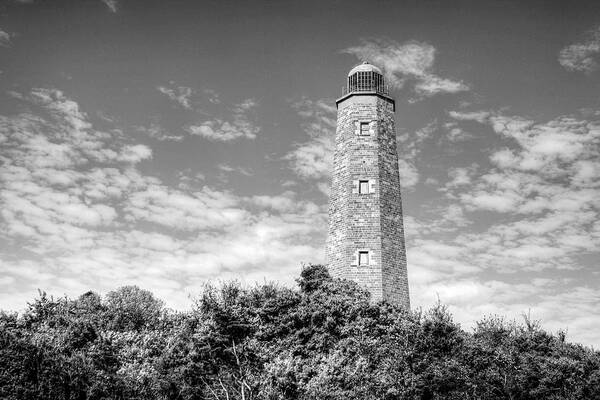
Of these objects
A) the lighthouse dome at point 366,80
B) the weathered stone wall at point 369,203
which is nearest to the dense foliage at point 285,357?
the weathered stone wall at point 369,203

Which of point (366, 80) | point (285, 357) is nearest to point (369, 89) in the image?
point (366, 80)

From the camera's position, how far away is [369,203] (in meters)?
32.8

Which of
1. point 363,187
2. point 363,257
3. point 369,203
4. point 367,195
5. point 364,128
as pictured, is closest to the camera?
point 363,257

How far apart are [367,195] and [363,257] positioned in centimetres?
403

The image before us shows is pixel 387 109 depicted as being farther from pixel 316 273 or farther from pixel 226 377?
pixel 226 377

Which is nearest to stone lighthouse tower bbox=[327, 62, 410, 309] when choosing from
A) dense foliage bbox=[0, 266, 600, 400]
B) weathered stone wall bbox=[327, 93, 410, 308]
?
weathered stone wall bbox=[327, 93, 410, 308]

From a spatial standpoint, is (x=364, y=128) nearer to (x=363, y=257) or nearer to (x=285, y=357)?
(x=363, y=257)

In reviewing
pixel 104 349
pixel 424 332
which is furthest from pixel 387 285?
pixel 104 349

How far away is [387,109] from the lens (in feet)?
119

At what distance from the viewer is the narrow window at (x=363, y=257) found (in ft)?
104

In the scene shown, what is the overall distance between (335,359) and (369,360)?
2.22 m

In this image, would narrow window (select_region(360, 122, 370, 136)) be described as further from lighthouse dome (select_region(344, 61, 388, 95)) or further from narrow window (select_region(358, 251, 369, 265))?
narrow window (select_region(358, 251, 369, 265))

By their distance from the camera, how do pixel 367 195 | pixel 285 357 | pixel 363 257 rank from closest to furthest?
pixel 285 357 → pixel 363 257 → pixel 367 195

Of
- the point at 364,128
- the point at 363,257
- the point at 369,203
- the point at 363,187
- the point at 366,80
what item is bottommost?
the point at 363,257
